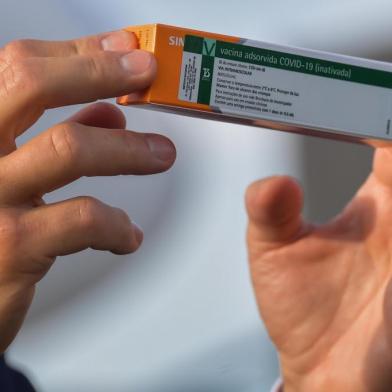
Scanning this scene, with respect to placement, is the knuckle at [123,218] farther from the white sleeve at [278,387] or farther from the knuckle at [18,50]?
the white sleeve at [278,387]

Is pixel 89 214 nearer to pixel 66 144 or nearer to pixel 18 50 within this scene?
pixel 66 144

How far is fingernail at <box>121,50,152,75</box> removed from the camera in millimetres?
541

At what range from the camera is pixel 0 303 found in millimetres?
576

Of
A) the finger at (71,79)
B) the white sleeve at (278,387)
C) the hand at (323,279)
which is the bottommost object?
the white sleeve at (278,387)

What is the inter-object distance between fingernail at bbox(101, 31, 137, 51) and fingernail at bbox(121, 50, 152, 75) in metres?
0.03

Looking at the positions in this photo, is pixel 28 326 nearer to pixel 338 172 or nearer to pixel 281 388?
pixel 281 388

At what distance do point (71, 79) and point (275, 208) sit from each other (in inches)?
17.2

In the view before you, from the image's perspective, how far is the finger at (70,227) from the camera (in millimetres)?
554

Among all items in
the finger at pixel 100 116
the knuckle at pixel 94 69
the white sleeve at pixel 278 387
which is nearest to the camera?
the knuckle at pixel 94 69

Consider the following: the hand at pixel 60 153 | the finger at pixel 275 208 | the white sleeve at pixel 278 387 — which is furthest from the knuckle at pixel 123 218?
the white sleeve at pixel 278 387

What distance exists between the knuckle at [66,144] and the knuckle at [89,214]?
0.04m

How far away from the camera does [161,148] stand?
1.85 feet

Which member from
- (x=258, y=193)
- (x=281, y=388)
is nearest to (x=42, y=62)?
(x=258, y=193)

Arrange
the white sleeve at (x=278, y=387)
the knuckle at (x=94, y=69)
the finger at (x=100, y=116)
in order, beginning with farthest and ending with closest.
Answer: the white sleeve at (x=278, y=387) < the finger at (x=100, y=116) < the knuckle at (x=94, y=69)
